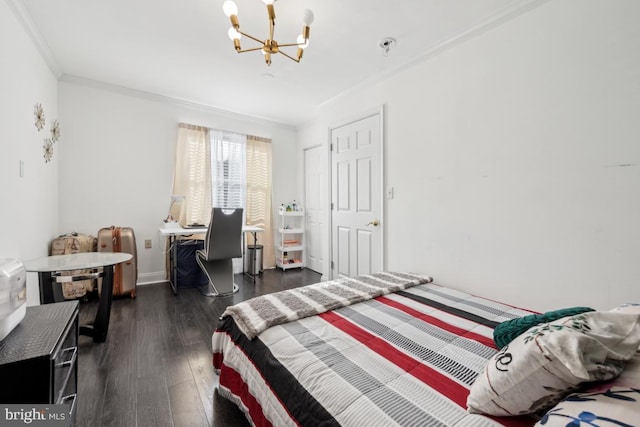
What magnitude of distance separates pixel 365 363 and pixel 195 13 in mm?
2554

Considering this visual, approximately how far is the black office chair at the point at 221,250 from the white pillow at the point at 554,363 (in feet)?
9.08

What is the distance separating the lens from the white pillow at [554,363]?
0.66 metres

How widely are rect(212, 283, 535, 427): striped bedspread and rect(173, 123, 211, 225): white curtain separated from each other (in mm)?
2671

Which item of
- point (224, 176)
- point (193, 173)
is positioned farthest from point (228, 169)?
point (193, 173)

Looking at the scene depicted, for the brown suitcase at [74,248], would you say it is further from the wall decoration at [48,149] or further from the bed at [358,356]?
the bed at [358,356]

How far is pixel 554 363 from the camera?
2.19 feet

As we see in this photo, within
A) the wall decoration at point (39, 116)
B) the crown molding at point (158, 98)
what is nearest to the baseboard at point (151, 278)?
the wall decoration at point (39, 116)

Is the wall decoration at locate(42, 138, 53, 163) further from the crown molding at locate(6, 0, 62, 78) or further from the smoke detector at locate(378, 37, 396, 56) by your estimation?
the smoke detector at locate(378, 37, 396, 56)

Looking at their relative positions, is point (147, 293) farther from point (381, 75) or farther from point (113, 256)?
point (381, 75)

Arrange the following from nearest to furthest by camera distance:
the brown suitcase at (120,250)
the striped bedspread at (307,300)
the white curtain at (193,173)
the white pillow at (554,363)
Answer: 1. the white pillow at (554,363)
2. the striped bedspread at (307,300)
3. the brown suitcase at (120,250)
4. the white curtain at (193,173)

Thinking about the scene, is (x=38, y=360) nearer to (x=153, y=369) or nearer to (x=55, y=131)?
(x=153, y=369)

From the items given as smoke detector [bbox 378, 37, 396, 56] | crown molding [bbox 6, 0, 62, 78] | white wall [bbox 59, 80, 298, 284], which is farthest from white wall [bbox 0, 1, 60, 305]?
smoke detector [bbox 378, 37, 396, 56]

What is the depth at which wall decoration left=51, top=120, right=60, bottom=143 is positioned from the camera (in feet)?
9.23

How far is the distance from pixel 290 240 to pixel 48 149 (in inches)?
125
